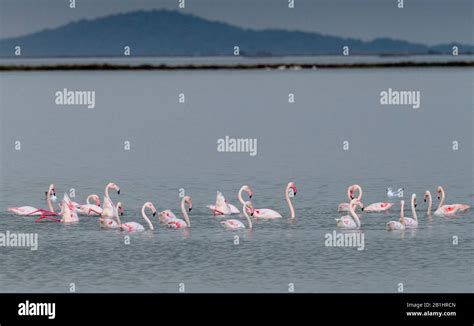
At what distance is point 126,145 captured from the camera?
1869 inches

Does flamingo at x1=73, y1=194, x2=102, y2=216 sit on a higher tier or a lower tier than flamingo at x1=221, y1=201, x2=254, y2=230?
higher

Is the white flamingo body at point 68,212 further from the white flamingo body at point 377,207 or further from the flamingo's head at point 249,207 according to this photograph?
the white flamingo body at point 377,207

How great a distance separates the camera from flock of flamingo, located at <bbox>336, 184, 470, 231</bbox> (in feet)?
92.9

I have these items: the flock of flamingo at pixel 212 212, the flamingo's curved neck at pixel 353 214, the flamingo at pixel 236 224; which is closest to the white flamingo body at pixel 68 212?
the flock of flamingo at pixel 212 212

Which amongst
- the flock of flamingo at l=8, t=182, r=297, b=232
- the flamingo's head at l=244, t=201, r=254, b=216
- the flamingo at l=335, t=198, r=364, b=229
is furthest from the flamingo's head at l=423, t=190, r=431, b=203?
the flamingo's head at l=244, t=201, r=254, b=216

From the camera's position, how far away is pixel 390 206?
102 feet

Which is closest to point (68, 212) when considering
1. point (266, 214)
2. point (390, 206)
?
point (266, 214)

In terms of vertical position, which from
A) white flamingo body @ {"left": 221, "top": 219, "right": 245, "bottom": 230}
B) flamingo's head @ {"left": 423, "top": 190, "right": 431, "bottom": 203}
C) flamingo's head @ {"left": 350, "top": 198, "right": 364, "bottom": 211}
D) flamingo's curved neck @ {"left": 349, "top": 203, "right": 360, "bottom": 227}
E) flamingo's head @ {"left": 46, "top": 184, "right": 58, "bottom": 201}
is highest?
flamingo's head @ {"left": 46, "top": 184, "right": 58, "bottom": 201}

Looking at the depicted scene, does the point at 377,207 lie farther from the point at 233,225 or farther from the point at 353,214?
the point at 233,225

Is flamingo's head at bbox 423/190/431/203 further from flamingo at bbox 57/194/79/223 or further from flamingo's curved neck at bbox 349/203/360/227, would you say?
flamingo at bbox 57/194/79/223

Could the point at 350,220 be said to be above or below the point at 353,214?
below

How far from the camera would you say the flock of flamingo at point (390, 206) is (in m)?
28.3
